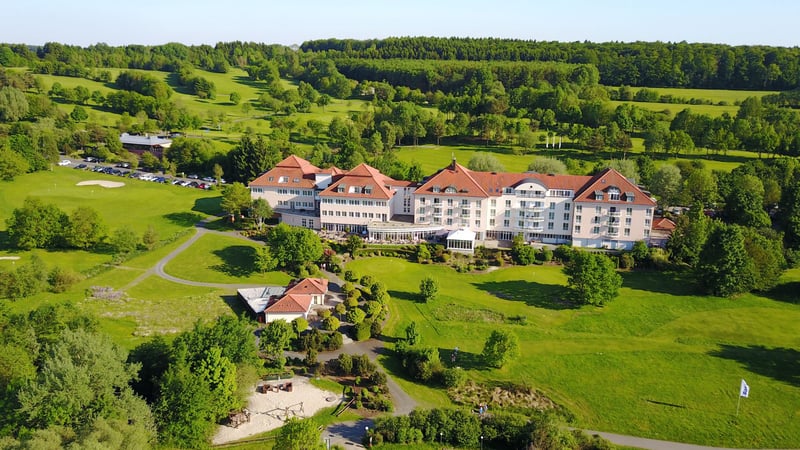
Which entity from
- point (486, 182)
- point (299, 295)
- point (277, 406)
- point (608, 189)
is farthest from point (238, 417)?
point (608, 189)

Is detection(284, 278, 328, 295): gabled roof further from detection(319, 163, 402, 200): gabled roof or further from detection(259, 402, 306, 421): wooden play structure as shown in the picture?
detection(319, 163, 402, 200): gabled roof

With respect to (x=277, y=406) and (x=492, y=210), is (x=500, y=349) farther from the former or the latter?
(x=492, y=210)

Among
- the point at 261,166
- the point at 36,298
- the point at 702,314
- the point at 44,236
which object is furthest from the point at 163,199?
the point at 702,314

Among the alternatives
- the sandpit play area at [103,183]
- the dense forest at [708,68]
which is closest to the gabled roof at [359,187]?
the sandpit play area at [103,183]

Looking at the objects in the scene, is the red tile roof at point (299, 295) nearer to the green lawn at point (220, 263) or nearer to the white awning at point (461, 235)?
the green lawn at point (220, 263)

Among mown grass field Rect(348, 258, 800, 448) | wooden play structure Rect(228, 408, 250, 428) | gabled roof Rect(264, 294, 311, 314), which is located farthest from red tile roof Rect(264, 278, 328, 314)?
wooden play structure Rect(228, 408, 250, 428)

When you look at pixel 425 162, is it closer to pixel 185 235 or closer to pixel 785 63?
pixel 185 235
